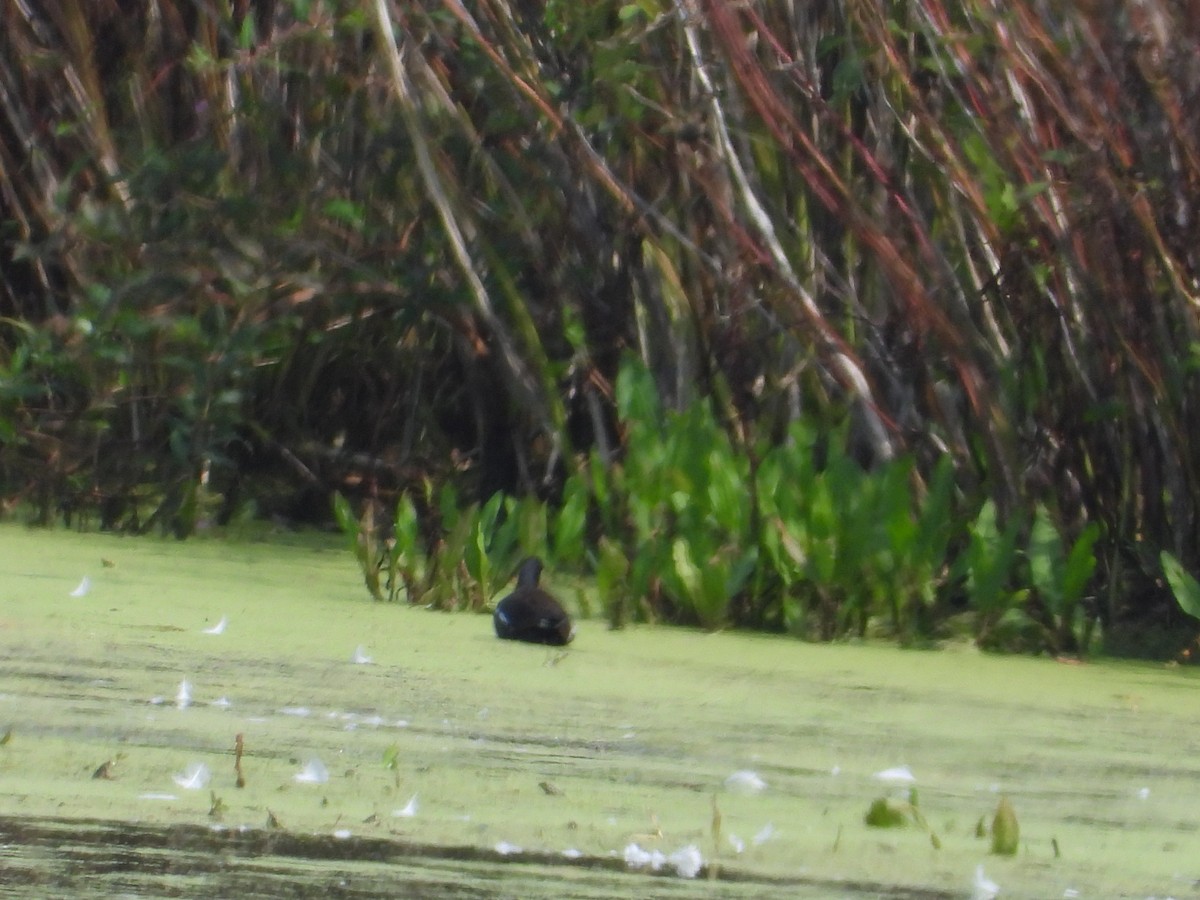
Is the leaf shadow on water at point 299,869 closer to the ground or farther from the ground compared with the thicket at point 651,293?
closer to the ground

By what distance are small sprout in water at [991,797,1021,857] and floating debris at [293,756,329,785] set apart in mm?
591

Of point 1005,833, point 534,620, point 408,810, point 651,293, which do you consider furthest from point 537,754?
point 651,293

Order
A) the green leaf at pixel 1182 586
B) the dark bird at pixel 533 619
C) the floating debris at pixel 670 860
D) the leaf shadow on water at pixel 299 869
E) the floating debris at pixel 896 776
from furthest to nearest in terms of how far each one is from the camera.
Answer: the green leaf at pixel 1182 586 → the dark bird at pixel 533 619 → the floating debris at pixel 896 776 → the floating debris at pixel 670 860 → the leaf shadow on water at pixel 299 869

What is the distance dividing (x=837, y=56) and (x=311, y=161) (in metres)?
1.10

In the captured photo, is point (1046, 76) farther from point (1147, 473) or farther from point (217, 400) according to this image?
point (217, 400)

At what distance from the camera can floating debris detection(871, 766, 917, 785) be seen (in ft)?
6.46

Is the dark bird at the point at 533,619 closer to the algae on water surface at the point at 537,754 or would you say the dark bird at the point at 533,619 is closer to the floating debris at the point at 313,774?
the algae on water surface at the point at 537,754

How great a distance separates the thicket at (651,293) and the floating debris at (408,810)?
4.06 feet

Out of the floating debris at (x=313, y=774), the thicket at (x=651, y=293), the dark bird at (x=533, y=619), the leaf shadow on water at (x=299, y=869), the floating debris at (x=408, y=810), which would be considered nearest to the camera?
the leaf shadow on water at (x=299, y=869)

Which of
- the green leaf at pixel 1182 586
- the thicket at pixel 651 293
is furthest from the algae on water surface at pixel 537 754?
the thicket at pixel 651 293

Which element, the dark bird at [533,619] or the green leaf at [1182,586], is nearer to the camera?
the dark bird at [533,619]

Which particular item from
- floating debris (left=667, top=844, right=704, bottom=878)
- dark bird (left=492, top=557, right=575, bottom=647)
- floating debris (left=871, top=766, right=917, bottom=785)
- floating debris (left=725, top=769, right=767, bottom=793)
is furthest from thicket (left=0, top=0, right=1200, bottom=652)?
floating debris (left=667, top=844, right=704, bottom=878)

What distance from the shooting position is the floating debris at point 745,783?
189 centimetres

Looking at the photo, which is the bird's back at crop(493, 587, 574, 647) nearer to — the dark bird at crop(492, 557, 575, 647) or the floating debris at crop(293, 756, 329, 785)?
the dark bird at crop(492, 557, 575, 647)
